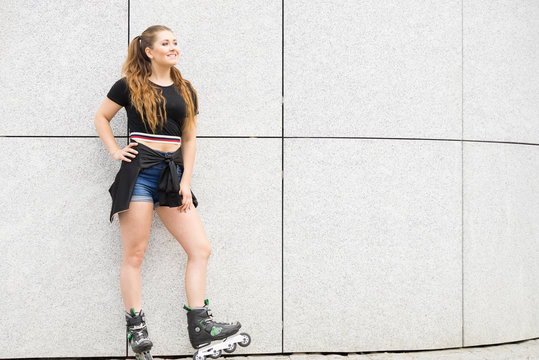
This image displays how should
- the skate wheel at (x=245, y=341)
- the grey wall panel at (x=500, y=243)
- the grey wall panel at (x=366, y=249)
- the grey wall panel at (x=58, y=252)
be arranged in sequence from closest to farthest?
the skate wheel at (x=245, y=341) < the grey wall panel at (x=58, y=252) < the grey wall panel at (x=366, y=249) < the grey wall panel at (x=500, y=243)

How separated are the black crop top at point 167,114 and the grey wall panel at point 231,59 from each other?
48cm

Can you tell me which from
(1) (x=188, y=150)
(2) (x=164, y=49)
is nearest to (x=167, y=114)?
(1) (x=188, y=150)

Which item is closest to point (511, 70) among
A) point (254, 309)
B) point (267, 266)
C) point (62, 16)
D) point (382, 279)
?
point (382, 279)

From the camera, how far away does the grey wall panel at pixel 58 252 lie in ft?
11.7

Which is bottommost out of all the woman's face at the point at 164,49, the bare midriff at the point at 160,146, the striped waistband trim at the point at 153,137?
the bare midriff at the point at 160,146

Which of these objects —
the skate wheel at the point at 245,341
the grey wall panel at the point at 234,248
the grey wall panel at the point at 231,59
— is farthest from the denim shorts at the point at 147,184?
the skate wheel at the point at 245,341

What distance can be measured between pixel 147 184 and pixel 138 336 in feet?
3.44

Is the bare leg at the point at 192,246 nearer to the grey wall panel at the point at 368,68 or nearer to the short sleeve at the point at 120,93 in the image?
the short sleeve at the point at 120,93

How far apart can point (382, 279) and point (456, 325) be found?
758mm

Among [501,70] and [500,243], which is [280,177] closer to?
[500,243]

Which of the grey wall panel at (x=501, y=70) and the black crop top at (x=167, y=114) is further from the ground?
the grey wall panel at (x=501, y=70)

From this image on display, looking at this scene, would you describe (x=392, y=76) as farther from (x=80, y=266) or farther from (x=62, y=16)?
(x=80, y=266)

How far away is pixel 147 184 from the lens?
3.20 meters

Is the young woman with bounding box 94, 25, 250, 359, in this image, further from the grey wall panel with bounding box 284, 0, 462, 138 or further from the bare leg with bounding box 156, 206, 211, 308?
the grey wall panel with bounding box 284, 0, 462, 138
